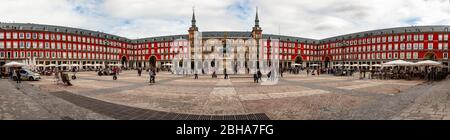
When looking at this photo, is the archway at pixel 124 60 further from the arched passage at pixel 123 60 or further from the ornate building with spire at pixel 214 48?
the ornate building with spire at pixel 214 48

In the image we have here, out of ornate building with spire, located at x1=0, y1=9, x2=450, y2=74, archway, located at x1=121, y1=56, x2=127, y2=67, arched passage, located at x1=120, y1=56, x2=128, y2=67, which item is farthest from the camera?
archway, located at x1=121, y1=56, x2=127, y2=67

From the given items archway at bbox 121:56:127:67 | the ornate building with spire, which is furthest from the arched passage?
the ornate building with spire

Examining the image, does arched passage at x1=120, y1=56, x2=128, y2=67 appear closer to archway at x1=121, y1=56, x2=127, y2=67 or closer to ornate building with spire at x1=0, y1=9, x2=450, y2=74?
archway at x1=121, y1=56, x2=127, y2=67

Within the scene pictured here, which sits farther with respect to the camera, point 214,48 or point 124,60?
point 124,60

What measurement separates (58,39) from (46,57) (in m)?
6.14

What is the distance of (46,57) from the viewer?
54.9 meters

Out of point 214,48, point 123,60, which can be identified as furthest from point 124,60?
point 214,48

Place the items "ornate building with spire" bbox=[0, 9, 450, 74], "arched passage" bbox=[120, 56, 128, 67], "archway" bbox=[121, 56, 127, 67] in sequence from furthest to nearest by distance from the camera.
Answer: "archway" bbox=[121, 56, 127, 67]
"arched passage" bbox=[120, 56, 128, 67]
"ornate building with spire" bbox=[0, 9, 450, 74]

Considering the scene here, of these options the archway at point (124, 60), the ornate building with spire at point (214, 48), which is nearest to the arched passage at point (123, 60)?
the archway at point (124, 60)

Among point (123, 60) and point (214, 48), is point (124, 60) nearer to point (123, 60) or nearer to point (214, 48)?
point (123, 60)

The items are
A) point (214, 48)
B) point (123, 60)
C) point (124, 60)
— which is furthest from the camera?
point (124, 60)
